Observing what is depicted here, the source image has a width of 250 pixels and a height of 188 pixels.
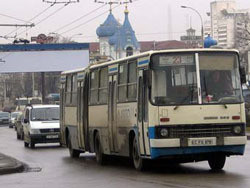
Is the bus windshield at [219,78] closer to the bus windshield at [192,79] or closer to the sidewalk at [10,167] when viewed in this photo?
the bus windshield at [192,79]

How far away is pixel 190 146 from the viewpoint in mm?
16156

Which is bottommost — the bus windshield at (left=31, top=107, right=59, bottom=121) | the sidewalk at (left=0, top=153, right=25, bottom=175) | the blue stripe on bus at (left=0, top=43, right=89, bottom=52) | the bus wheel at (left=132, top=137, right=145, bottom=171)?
the sidewalk at (left=0, top=153, right=25, bottom=175)

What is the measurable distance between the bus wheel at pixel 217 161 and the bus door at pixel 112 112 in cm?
268

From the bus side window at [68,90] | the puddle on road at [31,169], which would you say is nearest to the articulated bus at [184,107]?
the puddle on road at [31,169]

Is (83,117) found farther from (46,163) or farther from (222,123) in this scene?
(222,123)

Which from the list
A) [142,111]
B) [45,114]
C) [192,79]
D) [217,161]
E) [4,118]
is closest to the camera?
[192,79]

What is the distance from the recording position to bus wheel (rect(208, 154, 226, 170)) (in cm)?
1720

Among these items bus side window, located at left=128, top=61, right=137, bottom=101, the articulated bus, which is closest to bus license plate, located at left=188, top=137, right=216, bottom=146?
the articulated bus

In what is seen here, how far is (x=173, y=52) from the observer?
661 inches

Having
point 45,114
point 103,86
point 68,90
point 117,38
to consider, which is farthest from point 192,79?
point 117,38

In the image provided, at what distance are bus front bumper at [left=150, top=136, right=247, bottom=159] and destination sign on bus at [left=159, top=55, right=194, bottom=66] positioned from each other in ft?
5.54

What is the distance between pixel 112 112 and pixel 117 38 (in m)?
111

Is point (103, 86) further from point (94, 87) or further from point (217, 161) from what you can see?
point (217, 161)

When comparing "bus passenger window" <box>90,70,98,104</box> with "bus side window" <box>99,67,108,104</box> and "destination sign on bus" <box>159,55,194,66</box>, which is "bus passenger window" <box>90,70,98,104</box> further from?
"destination sign on bus" <box>159,55,194,66</box>
